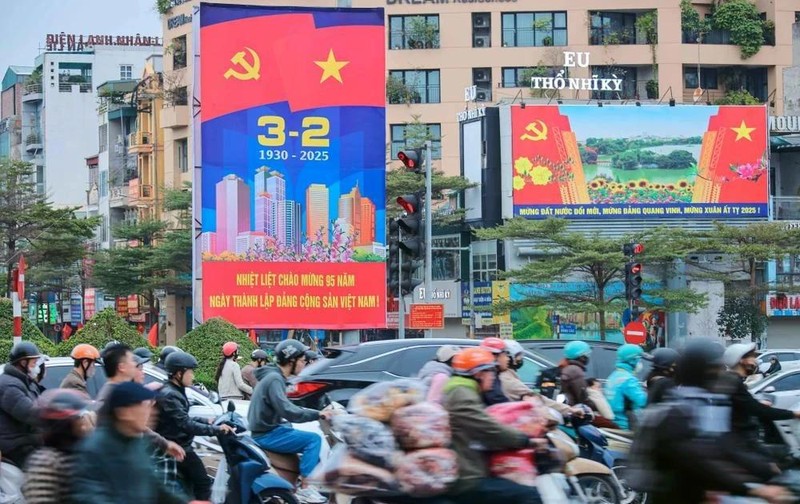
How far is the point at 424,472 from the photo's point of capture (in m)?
7.83

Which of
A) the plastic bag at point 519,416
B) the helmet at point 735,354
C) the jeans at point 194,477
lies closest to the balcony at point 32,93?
the jeans at point 194,477

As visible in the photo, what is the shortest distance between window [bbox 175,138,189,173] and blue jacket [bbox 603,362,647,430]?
56.9m

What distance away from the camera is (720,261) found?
5344cm

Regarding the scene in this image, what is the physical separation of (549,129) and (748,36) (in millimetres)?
15414

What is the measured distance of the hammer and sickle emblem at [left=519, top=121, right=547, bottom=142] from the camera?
53.9m

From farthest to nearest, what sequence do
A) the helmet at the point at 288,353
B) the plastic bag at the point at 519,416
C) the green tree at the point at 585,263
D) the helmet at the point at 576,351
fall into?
the green tree at the point at 585,263 → the helmet at the point at 576,351 → the helmet at the point at 288,353 → the plastic bag at the point at 519,416

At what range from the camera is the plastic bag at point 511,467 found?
841 cm

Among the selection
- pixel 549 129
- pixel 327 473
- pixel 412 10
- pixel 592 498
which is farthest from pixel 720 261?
pixel 327 473

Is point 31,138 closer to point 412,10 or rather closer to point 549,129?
point 412,10

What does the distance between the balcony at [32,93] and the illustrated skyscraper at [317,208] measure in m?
58.5

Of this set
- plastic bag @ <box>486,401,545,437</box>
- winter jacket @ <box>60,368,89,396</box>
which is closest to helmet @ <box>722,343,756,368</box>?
plastic bag @ <box>486,401,545,437</box>

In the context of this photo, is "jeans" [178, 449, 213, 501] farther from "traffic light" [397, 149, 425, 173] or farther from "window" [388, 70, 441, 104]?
"window" [388, 70, 441, 104]

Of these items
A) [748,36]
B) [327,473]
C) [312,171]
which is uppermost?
[748,36]

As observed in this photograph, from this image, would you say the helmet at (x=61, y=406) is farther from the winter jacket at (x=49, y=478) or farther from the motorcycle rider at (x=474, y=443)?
the motorcycle rider at (x=474, y=443)
